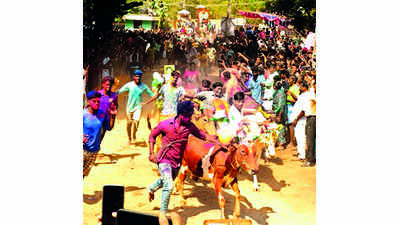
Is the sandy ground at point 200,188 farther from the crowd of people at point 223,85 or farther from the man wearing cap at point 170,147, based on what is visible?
the man wearing cap at point 170,147

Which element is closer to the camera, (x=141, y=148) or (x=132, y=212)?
(x=132, y=212)

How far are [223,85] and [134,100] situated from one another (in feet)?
4.28

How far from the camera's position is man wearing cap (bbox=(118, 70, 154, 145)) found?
756 centimetres

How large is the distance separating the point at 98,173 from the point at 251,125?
2287 mm

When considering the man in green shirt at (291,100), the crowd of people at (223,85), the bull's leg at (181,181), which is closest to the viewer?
the bull's leg at (181,181)

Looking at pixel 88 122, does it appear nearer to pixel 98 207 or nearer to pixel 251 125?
pixel 98 207

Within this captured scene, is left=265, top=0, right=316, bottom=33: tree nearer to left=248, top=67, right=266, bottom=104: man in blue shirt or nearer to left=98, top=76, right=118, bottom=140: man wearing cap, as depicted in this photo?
left=248, top=67, right=266, bottom=104: man in blue shirt

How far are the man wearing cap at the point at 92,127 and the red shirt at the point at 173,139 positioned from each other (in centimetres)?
87

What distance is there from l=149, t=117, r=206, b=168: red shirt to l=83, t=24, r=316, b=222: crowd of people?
263 millimetres

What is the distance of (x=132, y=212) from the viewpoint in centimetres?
386

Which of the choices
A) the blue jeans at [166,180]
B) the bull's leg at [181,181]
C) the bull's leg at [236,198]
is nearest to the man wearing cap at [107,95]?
the blue jeans at [166,180]

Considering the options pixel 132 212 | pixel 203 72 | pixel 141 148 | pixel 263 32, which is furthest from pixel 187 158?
pixel 132 212

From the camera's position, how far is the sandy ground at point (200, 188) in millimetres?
7320

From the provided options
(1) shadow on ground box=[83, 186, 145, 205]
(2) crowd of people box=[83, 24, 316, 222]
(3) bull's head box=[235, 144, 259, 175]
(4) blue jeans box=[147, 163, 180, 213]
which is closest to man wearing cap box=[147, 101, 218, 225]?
(4) blue jeans box=[147, 163, 180, 213]
